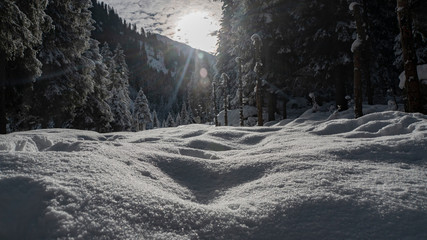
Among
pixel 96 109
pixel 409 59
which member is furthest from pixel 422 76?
pixel 96 109

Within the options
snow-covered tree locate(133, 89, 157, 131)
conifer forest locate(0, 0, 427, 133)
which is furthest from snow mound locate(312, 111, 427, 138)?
snow-covered tree locate(133, 89, 157, 131)

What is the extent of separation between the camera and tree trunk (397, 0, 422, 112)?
267 inches

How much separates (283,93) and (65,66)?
1407cm

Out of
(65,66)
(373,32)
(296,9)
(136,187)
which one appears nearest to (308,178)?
(136,187)

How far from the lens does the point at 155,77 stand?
15125 cm

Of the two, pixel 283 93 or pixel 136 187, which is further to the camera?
pixel 283 93

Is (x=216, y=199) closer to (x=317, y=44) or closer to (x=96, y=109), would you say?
(x=317, y=44)

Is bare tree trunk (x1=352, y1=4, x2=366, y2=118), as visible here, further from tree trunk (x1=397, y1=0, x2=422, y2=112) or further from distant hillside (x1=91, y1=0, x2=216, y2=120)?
distant hillside (x1=91, y1=0, x2=216, y2=120)

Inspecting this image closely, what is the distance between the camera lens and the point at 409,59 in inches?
273

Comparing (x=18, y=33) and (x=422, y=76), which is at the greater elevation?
(x=18, y=33)

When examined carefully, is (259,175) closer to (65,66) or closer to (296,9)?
(296,9)

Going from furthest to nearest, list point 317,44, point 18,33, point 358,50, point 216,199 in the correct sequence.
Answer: point 317,44 < point 358,50 < point 18,33 < point 216,199

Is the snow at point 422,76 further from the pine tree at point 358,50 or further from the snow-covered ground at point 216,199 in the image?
the snow-covered ground at point 216,199

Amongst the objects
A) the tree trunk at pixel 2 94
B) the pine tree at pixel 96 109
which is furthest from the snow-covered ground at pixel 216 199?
the pine tree at pixel 96 109
